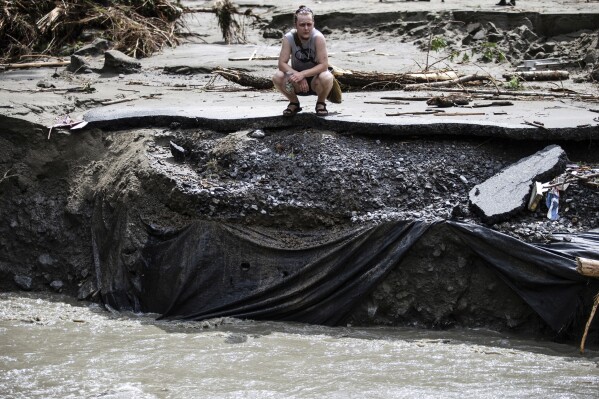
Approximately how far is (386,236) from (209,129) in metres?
2.16

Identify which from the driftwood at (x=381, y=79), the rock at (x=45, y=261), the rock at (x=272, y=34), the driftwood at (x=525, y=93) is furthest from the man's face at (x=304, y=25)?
the rock at (x=272, y=34)

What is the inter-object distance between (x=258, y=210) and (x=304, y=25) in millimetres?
1609

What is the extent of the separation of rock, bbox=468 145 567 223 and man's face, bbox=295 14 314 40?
1.92m

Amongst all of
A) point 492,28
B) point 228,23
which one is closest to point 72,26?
point 228,23

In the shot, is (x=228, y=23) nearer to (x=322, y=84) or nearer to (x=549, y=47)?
(x=549, y=47)

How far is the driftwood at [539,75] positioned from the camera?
32.8 feet

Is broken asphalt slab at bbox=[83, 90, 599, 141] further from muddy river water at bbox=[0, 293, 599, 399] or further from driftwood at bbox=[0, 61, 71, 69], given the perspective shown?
driftwood at bbox=[0, 61, 71, 69]

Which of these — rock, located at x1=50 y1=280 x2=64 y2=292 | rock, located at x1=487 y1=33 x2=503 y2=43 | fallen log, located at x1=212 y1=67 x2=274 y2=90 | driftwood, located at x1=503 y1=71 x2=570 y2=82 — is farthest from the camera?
rock, located at x1=487 y1=33 x2=503 y2=43

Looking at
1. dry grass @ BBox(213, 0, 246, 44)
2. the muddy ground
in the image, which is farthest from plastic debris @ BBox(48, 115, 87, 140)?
dry grass @ BBox(213, 0, 246, 44)

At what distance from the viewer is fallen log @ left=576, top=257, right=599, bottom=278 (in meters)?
6.00

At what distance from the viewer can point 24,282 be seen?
785 cm

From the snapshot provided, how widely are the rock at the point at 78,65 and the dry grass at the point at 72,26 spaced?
92cm

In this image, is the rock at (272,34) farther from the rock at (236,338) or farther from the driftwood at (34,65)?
the rock at (236,338)

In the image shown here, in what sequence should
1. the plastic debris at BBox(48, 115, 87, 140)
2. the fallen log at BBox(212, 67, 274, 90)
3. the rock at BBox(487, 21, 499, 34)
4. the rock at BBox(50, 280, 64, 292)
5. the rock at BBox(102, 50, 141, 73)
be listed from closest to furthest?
1. the rock at BBox(50, 280, 64, 292)
2. the plastic debris at BBox(48, 115, 87, 140)
3. the fallen log at BBox(212, 67, 274, 90)
4. the rock at BBox(102, 50, 141, 73)
5. the rock at BBox(487, 21, 499, 34)
